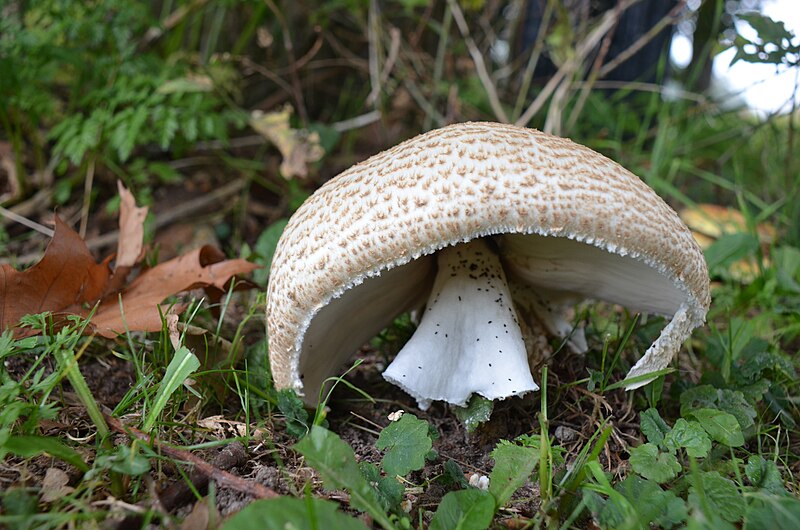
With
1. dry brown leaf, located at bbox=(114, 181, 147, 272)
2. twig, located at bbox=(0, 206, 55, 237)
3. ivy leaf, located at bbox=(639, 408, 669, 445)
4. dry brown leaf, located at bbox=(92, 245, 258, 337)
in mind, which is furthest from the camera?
twig, located at bbox=(0, 206, 55, 237)

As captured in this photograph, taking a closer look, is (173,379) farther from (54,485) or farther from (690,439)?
(690,439)

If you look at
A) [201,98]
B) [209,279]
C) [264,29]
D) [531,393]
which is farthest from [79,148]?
[531,393]

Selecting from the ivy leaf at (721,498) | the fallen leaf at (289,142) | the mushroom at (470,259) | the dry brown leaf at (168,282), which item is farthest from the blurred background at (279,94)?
the ivy leaf at (721,498)

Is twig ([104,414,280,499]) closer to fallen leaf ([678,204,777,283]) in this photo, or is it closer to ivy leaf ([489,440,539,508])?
ivy leaf ([489,440,539,508])

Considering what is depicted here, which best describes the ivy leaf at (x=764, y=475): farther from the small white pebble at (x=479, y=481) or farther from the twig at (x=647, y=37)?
the twig at (x=647, y=37)

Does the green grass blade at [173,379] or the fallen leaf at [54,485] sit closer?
the fallen leaf at [54,485]

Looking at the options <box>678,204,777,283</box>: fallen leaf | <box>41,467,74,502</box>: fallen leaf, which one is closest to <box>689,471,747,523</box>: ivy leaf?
<box>41,467,74,502</box>: fallen leaf

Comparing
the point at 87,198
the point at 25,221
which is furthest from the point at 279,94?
the point at 25,221
